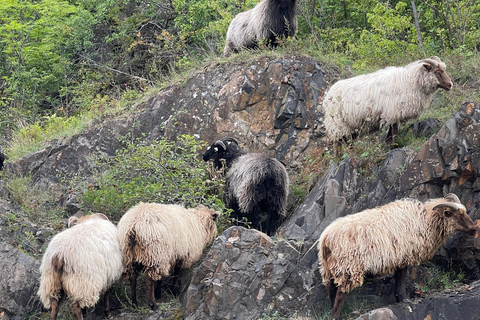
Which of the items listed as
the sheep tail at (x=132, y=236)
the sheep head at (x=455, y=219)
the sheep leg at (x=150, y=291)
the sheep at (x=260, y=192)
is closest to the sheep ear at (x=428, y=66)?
the sheep at (x=260, y=192)

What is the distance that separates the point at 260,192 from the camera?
36.2ft

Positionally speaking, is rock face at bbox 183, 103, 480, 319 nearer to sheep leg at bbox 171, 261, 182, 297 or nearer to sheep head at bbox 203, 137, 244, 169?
sheep leg at bbox 171, 261, 182, 297

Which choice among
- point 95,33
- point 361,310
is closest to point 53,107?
point 95,33

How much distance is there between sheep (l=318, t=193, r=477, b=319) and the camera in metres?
8.20

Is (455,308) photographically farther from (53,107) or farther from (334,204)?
(53,107)

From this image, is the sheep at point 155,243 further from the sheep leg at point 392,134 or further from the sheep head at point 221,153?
the sheep leg at point 392,134

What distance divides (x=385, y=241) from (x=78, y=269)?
14.6ft

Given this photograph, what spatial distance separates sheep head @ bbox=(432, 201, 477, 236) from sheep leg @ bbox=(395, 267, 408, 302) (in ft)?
2.77

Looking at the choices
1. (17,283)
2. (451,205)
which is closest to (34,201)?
(17,283)

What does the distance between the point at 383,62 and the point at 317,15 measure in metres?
6.61

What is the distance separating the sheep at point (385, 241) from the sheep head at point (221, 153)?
4336 millimetres

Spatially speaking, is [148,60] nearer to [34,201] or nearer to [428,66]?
[34,201]

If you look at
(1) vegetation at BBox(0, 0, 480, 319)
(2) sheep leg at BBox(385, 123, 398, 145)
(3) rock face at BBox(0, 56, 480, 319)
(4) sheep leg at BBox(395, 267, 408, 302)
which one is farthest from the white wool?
(2) sheep leg at BBox(385, 123, 398, 145)

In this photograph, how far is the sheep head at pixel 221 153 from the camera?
12539mm
